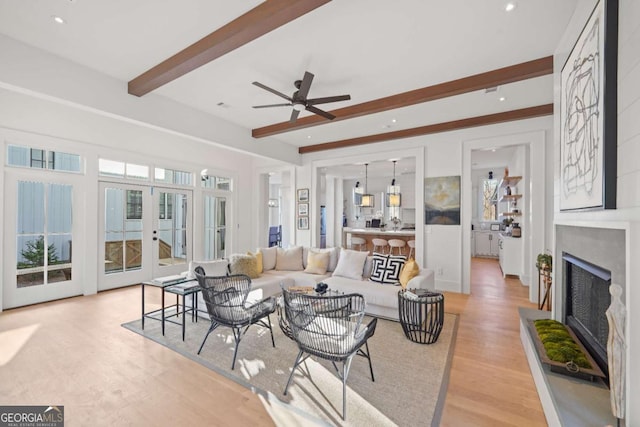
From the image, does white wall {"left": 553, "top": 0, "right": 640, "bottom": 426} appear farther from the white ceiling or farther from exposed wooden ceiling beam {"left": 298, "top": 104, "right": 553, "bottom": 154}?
exposed wooden ceiling beam {"left": 298, "top": 104, "right": 553, "bottom": 154}

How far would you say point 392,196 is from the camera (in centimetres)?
808

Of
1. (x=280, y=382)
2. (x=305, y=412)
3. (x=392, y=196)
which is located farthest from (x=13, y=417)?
(x=392, y=196)

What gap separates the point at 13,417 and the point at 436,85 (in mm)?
4976

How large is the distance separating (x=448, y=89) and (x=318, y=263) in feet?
10.1

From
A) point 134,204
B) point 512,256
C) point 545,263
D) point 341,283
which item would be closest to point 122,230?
point 134,204

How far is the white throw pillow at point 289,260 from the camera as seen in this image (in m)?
4.99

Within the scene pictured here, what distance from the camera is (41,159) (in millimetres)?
4305

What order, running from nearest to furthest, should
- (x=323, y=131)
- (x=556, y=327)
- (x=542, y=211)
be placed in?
(x=556, y=327) → (x=542, y=211) → (x=323, y=131)

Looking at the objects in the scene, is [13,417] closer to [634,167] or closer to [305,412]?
[305,412]

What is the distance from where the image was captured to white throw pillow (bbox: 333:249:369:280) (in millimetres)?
4375

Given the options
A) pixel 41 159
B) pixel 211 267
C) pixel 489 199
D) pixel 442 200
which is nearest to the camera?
pixel 211 267

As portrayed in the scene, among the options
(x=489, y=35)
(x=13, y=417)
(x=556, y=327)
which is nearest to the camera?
(x=13, y=417)

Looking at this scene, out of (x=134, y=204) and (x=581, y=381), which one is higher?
(x=134, y=204)

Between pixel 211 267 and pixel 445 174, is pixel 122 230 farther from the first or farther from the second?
pixel 445 174
